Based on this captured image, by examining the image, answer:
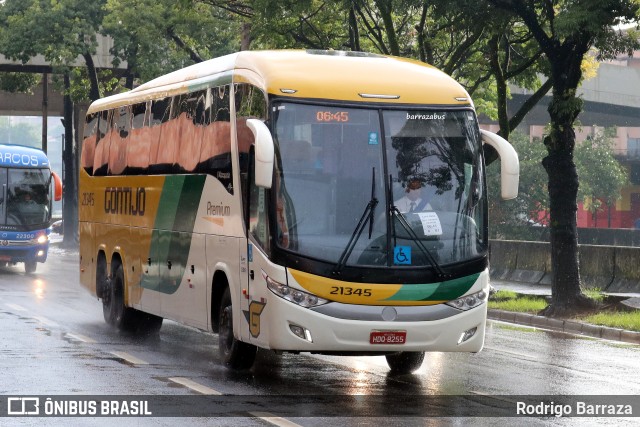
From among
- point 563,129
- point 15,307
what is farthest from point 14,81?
point 563,129

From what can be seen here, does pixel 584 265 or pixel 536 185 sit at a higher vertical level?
pixel 536 185

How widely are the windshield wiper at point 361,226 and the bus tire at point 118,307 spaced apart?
265 inches

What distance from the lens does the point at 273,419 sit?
10414 mm

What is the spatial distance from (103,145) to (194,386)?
7.91 m

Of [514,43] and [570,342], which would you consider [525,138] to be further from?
[570,342]

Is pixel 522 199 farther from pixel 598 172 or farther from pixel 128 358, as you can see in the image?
pixel 128 358

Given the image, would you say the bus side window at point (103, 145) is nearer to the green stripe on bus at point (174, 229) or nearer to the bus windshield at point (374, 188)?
the green stripe on bus at point (174, 229)

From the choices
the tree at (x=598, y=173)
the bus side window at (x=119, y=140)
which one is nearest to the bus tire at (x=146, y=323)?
the bus side window at (x=119, y=140)

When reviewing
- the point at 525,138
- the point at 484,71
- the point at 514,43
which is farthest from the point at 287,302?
the point at 525,138

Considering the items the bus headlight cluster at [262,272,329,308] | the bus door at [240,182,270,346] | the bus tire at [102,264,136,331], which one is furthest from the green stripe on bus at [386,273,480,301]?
the bus tire at [102,264,136,331]

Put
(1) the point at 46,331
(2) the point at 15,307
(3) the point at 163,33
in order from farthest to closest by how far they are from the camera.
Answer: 1. (3) the point at 163,33
2. (2) the point at 15,307
3. (1) the point at 46,331

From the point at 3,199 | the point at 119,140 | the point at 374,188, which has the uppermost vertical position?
the point at 119,140

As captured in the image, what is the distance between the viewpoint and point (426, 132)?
12781 mm

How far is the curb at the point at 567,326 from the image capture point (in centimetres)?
1983
